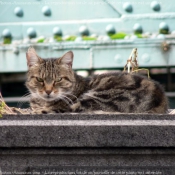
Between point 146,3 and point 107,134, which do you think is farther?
point 146,3

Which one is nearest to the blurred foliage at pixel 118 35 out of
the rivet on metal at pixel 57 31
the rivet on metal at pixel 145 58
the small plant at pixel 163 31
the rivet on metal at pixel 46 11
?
the rivet on metal at pixel 145 58

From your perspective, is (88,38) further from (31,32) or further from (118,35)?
(31,32)

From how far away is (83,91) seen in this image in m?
6.06

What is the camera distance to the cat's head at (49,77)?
19.4 feet

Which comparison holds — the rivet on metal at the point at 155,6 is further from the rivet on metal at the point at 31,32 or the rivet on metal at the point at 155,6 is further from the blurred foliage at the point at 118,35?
the rivet on metal at the point at 31,32

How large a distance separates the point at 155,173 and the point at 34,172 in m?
0.96

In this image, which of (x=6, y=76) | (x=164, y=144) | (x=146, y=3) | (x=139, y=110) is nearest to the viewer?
(x=164, y=144)

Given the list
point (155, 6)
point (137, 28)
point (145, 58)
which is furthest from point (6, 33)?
point (155, 6)

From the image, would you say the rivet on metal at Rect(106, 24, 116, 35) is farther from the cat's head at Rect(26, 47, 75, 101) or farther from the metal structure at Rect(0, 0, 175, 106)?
the cat's head at Rect(26, 47, 75, 101)

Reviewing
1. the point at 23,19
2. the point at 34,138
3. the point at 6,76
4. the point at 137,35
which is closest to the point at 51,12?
the point at 23,19

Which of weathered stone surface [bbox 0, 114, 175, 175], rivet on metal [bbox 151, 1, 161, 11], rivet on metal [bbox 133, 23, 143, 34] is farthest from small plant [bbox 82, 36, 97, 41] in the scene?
weathered stone surface [bbox 0, 114, 175, 175]

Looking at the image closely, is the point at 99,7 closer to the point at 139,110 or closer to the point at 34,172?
the point at 139,110

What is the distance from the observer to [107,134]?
4844 mm

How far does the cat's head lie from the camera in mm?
5914
